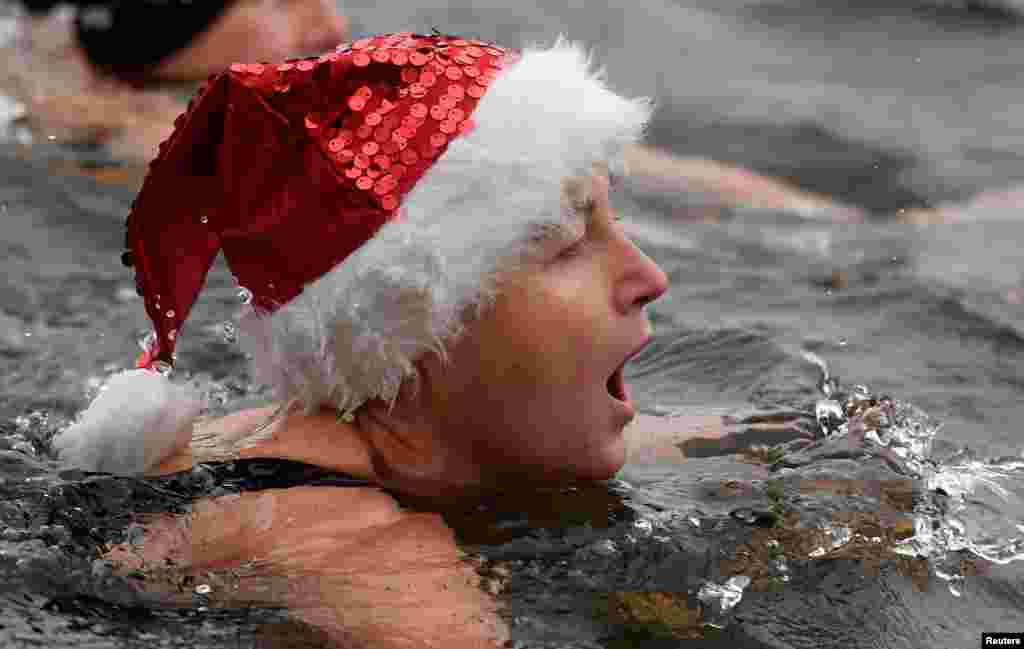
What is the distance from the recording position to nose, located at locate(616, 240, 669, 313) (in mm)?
2828

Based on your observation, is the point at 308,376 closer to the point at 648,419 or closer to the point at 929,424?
the point at 648,419

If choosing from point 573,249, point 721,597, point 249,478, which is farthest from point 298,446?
point 721,597

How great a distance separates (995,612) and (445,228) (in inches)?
47.4

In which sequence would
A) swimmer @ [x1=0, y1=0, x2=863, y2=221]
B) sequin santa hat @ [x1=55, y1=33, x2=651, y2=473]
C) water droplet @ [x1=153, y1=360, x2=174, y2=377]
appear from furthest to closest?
swimmer @ [x1=0, y1=0, x2=863, y2=221], water droplet @ [x1=153, y1=360, x2=174, y2=377], sequin santa hat @ [x1=55, y1=33, x2=651, y2=473]

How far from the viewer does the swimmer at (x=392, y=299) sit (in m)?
2.74

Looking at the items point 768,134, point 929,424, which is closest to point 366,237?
point 929,424

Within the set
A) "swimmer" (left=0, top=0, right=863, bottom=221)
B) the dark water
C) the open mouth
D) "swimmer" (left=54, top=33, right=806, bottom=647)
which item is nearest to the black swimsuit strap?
"swimmer" (left=54, top=33, right=806, bottom=647)

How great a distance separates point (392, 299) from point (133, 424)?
21.4 inches

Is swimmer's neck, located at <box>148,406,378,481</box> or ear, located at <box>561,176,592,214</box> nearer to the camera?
ear, located at <box>561,176,592,214</box>

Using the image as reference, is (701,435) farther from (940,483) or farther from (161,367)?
(161,367)

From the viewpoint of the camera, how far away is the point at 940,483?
3.25m

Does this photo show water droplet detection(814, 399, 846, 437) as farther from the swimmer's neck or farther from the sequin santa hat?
the swimmer's neck

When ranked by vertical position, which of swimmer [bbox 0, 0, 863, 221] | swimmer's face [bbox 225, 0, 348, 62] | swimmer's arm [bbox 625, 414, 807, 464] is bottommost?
swimmer [bbox 0, 0, 863, 221]

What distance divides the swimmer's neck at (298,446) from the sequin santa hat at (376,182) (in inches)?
4.0
